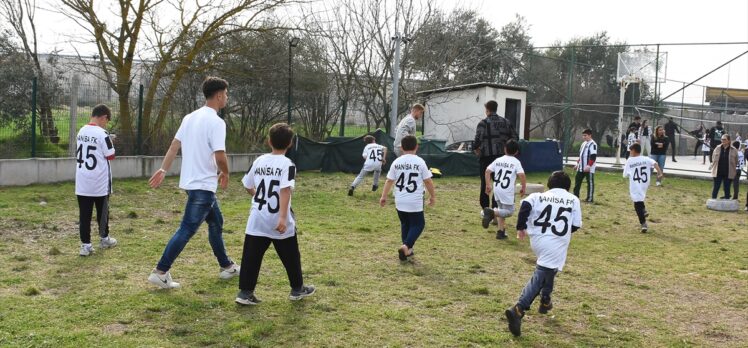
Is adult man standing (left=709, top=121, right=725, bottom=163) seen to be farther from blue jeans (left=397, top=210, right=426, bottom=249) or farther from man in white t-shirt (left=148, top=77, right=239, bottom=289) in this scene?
man in white t-shirt (left=148, top=77, right=239, bottom=289)

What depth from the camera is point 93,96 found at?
1481cm

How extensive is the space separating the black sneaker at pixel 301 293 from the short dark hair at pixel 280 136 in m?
1.22

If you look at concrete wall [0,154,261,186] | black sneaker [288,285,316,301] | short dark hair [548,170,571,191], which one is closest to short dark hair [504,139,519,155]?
short dark hair [548,170,571,191]

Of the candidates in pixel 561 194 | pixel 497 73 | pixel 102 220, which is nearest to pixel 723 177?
pixel 561 194

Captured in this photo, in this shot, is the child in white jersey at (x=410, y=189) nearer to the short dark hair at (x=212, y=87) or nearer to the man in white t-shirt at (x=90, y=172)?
the short dark hair at (x=212, y=87)

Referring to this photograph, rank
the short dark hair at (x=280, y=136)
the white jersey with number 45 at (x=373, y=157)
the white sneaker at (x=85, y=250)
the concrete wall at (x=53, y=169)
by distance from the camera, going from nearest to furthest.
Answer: the short dark hair at (x=280, y=136) < the white sneaker at (x=85, y=250) < the concrete wall at (x=53, y=169) < the white jersey with number 45 at (x=373, y=157)

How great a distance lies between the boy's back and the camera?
7387 millimetres

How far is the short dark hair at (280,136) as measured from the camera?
5.49 meters

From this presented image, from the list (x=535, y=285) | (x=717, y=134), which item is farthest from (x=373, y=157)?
(x=717, y=134)

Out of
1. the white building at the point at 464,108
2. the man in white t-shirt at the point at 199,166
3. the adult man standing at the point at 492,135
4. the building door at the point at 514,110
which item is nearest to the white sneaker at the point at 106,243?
the man in white t-shirt at the point at 199,166

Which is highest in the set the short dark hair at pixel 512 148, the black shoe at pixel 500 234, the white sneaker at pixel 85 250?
the short dark hair at pixel 512 148

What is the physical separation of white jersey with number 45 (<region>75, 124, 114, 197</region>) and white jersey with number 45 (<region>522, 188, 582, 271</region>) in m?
4.48

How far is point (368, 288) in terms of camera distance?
6.29 m

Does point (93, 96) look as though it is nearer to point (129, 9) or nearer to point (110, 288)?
point (129, 9)
